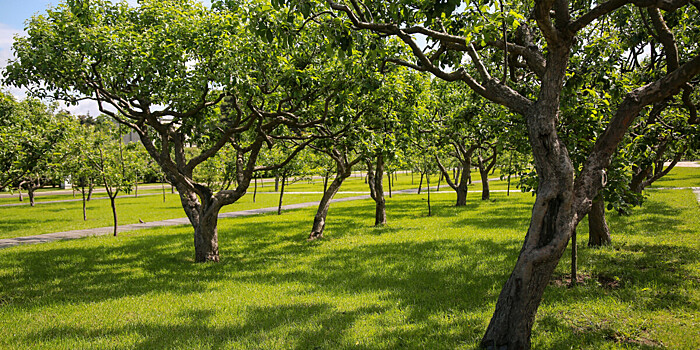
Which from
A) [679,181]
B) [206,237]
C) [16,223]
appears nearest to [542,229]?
[206,237]

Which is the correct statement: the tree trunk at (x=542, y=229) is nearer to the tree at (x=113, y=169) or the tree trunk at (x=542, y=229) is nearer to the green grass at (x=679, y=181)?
the tree at (x=113, y=169)

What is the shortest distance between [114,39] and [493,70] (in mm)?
8037

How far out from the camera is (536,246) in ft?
13.4

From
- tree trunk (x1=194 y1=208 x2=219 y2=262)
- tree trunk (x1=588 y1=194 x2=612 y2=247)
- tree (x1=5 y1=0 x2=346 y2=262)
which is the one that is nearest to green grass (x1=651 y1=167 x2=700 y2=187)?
tree trunk (x1=588 y1=194 x2=612 y2=247)

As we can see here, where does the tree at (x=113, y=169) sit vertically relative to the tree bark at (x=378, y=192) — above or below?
above

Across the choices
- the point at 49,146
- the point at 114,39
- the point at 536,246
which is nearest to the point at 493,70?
the point at 536,246

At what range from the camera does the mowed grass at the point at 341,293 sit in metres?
5.15

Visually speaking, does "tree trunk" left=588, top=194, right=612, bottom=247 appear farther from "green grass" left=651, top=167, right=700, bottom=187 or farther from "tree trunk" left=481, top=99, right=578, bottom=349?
"green grass" left=651, top=167, right=700, bottom=187

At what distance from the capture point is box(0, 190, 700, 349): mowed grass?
5148 mm

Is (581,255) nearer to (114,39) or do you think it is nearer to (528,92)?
(528,92)

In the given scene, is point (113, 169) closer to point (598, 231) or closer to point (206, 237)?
point (206, 237)

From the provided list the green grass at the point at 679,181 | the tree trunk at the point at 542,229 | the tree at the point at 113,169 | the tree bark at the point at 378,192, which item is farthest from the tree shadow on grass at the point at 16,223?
the green grass at the point at 679,181

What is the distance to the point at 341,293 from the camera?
7.06 metres

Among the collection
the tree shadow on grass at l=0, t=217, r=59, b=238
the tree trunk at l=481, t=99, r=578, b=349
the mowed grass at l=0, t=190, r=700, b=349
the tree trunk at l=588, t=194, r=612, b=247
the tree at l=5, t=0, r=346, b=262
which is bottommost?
the mowed grass at l=0, t=190, r=700, b=349
